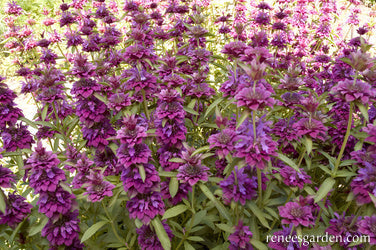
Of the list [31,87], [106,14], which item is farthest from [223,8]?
[31,87]

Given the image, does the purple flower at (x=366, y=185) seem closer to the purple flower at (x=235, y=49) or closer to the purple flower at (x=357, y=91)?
the purple flower at (x=357, y=91)

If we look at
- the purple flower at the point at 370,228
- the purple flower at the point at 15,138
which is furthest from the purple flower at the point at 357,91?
the purple flower at the point at 15,138

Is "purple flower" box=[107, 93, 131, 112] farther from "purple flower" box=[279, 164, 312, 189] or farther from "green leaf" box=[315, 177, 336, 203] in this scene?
"green leaf" box=[315, 177, 336, 203]

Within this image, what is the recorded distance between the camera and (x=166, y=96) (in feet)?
7.91

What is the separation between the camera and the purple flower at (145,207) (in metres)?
2.14

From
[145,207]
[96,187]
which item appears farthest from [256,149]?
[96,187]

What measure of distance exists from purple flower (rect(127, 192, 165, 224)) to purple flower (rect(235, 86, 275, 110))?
103cm

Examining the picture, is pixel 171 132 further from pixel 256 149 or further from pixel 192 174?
pixel 256 149

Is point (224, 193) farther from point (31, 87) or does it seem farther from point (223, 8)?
point (223, 8)

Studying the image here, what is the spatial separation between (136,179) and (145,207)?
25 centimetres

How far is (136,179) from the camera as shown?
2094 mm

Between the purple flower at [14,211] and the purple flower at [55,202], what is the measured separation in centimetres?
45

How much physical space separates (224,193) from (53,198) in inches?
54.5

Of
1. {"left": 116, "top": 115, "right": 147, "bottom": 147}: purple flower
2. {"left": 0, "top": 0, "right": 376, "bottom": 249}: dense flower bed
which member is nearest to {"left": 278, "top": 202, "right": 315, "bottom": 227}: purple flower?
{"left": 0, "top": 0, "right": 376, "bottom": 249}: dense flower bed
